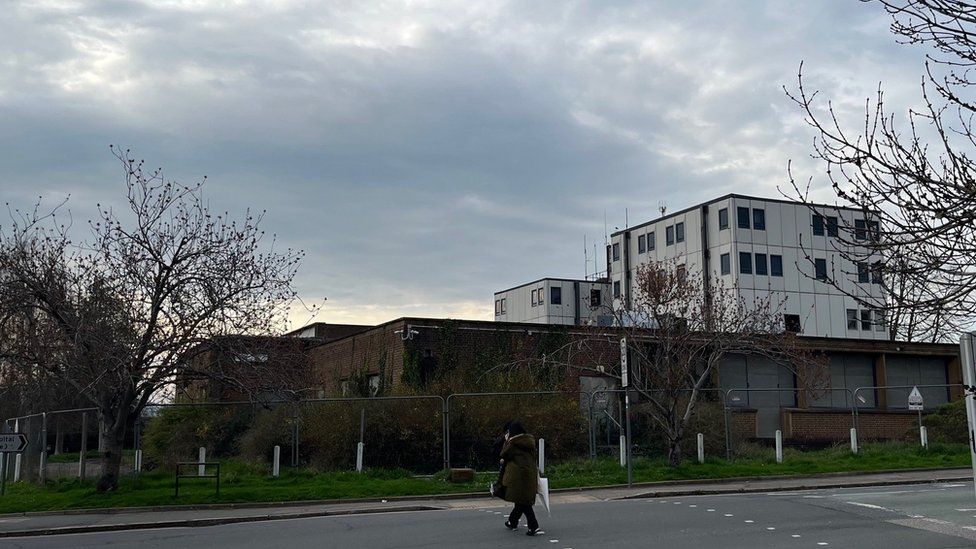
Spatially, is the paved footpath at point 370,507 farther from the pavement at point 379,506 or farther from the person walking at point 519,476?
the person walking at point 519,476

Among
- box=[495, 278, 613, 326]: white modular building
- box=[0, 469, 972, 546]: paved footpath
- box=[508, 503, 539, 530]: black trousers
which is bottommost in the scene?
box=[0, 469, 972, 546]: paved footpath

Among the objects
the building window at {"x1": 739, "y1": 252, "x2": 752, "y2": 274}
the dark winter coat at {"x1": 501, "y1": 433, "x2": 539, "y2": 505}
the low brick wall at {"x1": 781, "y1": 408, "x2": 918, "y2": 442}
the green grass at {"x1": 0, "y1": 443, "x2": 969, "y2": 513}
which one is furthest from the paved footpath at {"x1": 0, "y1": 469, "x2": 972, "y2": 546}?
the building window at {"x1": 739, "y1": 252, "x2": 752, "y2": 274}

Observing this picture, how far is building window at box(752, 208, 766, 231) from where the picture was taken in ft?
205

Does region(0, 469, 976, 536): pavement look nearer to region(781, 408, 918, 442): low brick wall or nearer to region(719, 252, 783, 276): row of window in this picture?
region(781, 408, 918, 442): low brick wall

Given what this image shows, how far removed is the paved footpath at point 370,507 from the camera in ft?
57.1

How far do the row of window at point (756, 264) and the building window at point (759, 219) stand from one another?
187 centimetres

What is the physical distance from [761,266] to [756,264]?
0.47 meters

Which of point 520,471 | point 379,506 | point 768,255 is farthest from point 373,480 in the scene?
point 768,255

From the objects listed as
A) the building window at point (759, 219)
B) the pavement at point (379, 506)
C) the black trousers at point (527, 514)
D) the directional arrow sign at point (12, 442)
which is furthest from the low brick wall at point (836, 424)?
the directional arrow sign at point (12, 442)

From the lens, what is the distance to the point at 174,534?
15773 mm

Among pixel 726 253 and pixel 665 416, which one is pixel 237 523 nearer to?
pixel 665 416

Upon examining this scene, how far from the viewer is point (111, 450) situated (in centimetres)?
2195

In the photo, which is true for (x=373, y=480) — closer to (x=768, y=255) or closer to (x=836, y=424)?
(x=836, y=424)

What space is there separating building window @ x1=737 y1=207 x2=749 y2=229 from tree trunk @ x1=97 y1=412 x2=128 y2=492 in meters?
47.7
